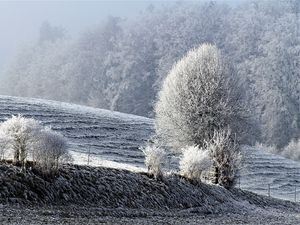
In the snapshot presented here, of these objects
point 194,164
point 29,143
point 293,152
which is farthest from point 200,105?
point 293,152

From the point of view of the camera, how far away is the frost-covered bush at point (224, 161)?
38.8m

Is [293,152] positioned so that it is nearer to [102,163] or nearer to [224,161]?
[224,161]

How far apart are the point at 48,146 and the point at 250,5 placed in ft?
516

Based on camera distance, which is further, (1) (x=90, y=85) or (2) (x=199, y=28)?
(2) (x=199, y=28)

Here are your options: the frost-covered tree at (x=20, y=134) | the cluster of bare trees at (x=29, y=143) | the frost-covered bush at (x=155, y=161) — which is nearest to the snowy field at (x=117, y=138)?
the frost-covered bush at (x=155, y=161)

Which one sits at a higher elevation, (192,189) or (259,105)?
(259,105)

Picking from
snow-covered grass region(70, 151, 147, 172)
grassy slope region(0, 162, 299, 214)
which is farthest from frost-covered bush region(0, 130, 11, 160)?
snow-covered grass region(70, 151, 147, 172)

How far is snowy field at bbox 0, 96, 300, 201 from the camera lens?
53406 millimetres

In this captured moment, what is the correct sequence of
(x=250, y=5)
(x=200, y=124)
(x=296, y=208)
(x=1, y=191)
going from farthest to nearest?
1. (x=250, y=5)
2. (x=200, y=124)
3. (x=296, y=208)
4. (x=1, y=191)

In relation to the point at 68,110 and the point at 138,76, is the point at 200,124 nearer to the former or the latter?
the point at 68,110

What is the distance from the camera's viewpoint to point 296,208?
3922 centimetres

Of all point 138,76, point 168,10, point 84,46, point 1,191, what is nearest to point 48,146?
point 1,191

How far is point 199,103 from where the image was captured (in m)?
46.2

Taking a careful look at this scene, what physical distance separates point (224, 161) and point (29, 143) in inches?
694
